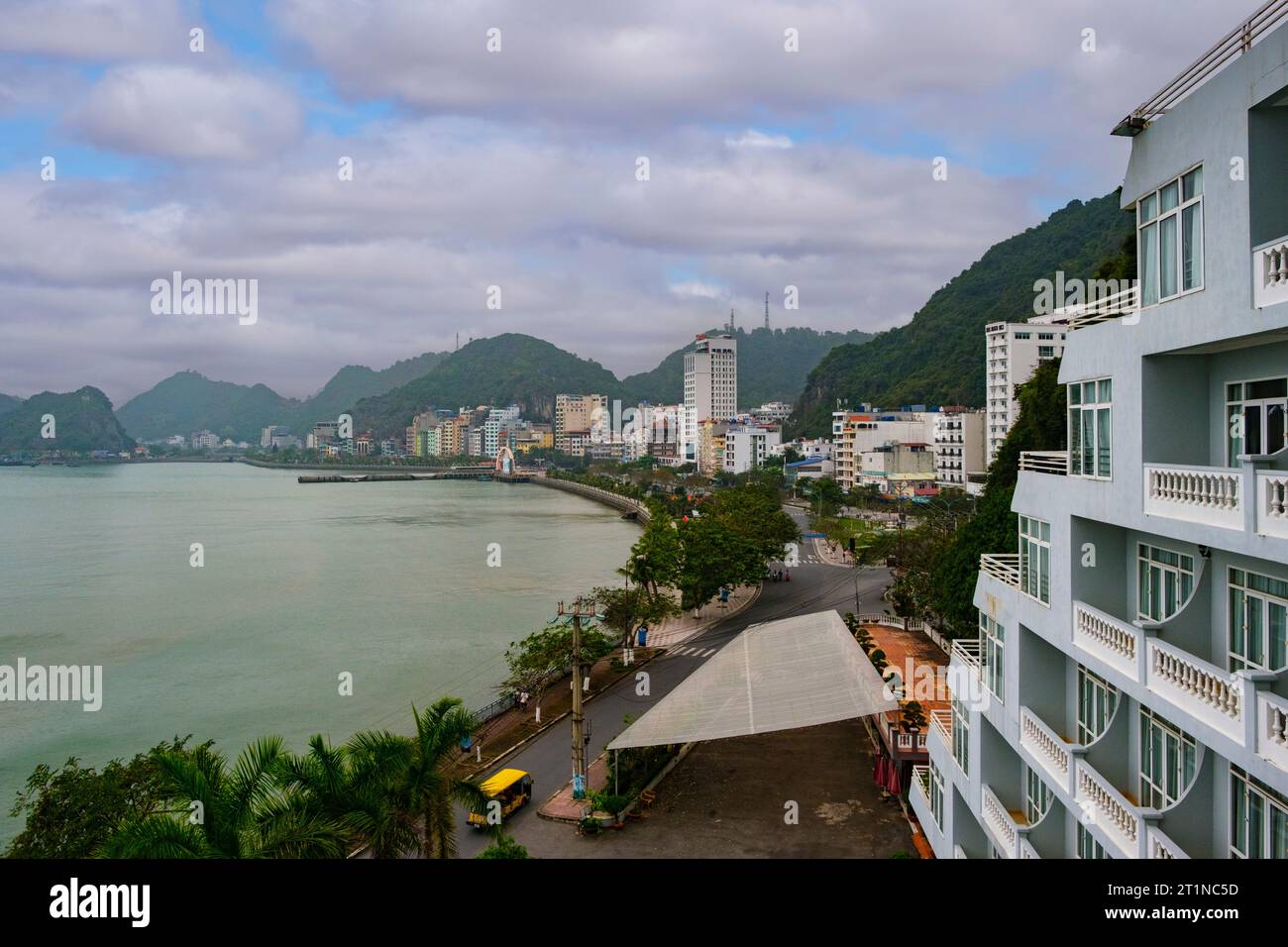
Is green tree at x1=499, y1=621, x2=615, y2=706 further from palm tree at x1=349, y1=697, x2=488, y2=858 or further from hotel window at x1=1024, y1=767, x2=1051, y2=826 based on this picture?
hotel window at x1=1024, y1=767, x2=1051, y2=826

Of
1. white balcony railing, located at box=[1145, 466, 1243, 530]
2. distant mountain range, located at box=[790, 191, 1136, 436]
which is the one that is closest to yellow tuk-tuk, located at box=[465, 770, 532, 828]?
white balcony railing, located at box=[1145, 466, 1243, 530]

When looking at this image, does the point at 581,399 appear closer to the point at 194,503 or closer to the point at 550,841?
the point at 194,503

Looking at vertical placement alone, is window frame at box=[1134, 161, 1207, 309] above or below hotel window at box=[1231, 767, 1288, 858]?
above

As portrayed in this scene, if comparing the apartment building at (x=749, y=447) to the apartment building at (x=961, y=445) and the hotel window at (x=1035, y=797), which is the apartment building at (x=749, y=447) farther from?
the hotel window at (x=1035, y=797)

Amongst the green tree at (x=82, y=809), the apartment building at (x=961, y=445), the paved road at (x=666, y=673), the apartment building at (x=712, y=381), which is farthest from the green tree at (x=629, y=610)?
the apartment building at (x=712, y=381)
